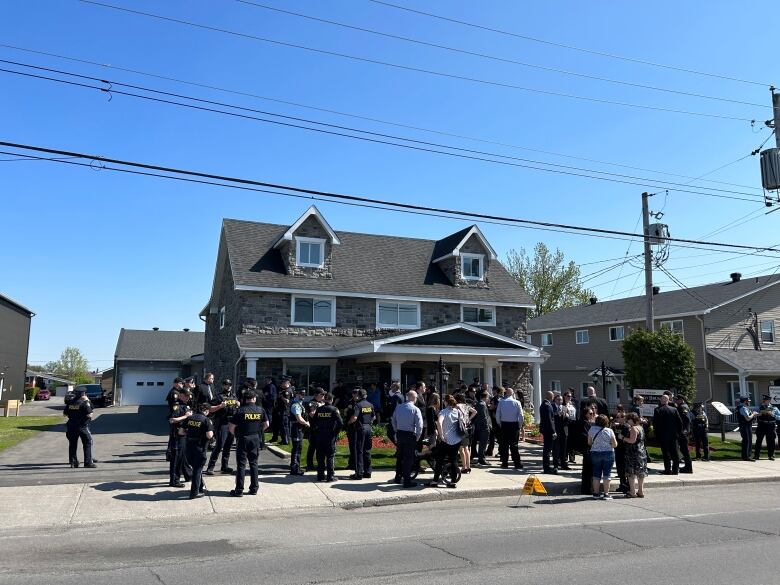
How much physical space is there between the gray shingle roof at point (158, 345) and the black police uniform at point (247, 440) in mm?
34847

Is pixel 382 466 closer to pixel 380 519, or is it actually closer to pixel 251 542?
pixel 380 519

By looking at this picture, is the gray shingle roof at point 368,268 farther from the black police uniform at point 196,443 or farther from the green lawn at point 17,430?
the black police uniform at point 196,443

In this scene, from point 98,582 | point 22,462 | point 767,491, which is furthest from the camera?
point 22,462

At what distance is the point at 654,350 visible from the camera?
22672 millimetres

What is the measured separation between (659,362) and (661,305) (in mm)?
14947

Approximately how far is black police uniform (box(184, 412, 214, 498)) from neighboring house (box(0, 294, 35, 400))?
1641 inches

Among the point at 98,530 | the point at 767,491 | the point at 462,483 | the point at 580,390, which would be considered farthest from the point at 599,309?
the point at 98,530

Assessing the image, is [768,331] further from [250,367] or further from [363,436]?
[363,436]

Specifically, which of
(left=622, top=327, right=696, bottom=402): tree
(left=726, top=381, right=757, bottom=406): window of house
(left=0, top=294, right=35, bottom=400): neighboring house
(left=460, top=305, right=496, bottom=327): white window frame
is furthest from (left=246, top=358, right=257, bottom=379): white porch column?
(left=0, top=294, right=35, bottom=400): neighboring house

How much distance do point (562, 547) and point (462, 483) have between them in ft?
16.1

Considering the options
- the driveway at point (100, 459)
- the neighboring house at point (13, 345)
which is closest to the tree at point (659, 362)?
the driveway at point (100, 459)

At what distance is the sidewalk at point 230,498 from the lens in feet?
31.6

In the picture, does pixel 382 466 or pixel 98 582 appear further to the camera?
pixel 382 466

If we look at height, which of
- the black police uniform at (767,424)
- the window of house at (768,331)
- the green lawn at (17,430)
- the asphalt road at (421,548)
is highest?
the window of house at (768,331)
